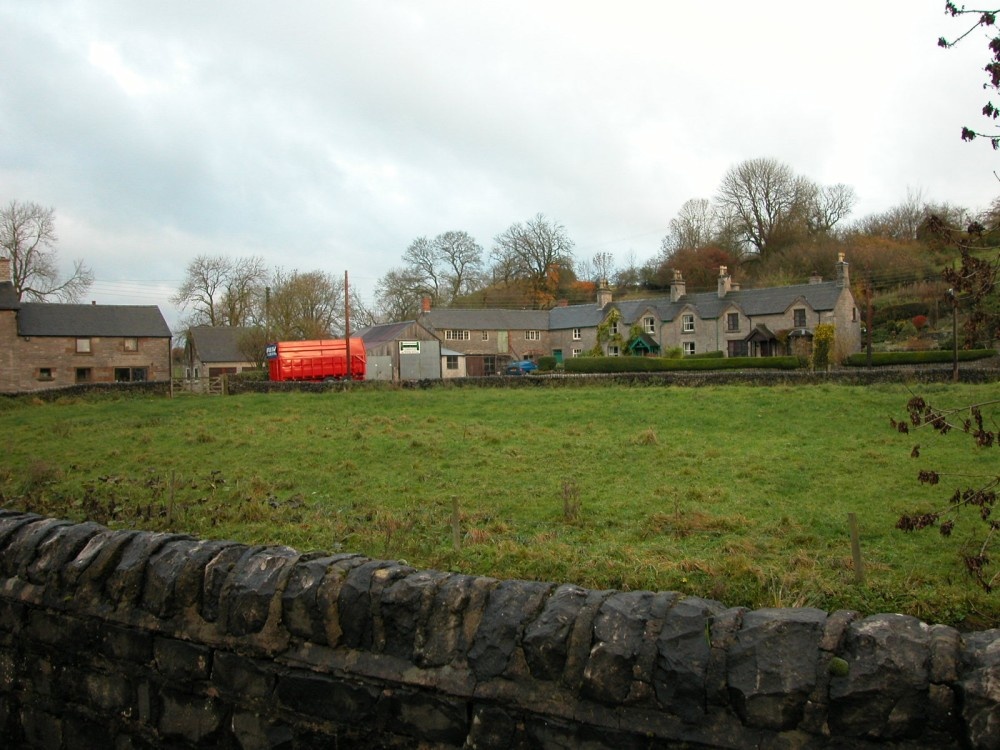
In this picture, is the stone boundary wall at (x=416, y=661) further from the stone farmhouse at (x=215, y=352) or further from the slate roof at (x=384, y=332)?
the stone farmhouse at (x=215, y=352)

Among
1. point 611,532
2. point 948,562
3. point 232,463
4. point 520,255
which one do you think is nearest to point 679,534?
point 611,532

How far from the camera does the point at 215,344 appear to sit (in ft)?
228

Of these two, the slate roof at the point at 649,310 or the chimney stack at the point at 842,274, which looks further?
the slate roof at the point at 649,310

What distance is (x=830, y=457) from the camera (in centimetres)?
1425

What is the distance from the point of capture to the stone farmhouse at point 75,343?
4922 centimetres

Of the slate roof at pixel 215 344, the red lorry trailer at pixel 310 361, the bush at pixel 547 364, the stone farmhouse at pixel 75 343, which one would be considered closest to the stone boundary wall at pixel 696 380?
→ the red lorry trailer at pixel 310 361

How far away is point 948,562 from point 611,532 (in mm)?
3659

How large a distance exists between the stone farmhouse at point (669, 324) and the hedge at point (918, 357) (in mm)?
4087

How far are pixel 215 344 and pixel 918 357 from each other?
56043 millimetres

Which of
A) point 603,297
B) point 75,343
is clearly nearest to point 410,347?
point 75,343

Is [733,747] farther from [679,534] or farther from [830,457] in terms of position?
[830,457]

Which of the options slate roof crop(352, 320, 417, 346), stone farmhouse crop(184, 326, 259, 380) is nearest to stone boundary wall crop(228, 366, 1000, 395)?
slate roof crop(352, 320, 417, 346)

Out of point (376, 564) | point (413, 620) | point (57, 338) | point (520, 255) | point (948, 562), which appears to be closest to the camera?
point (413, 620)

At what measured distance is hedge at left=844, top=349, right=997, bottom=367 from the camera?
134 feet
